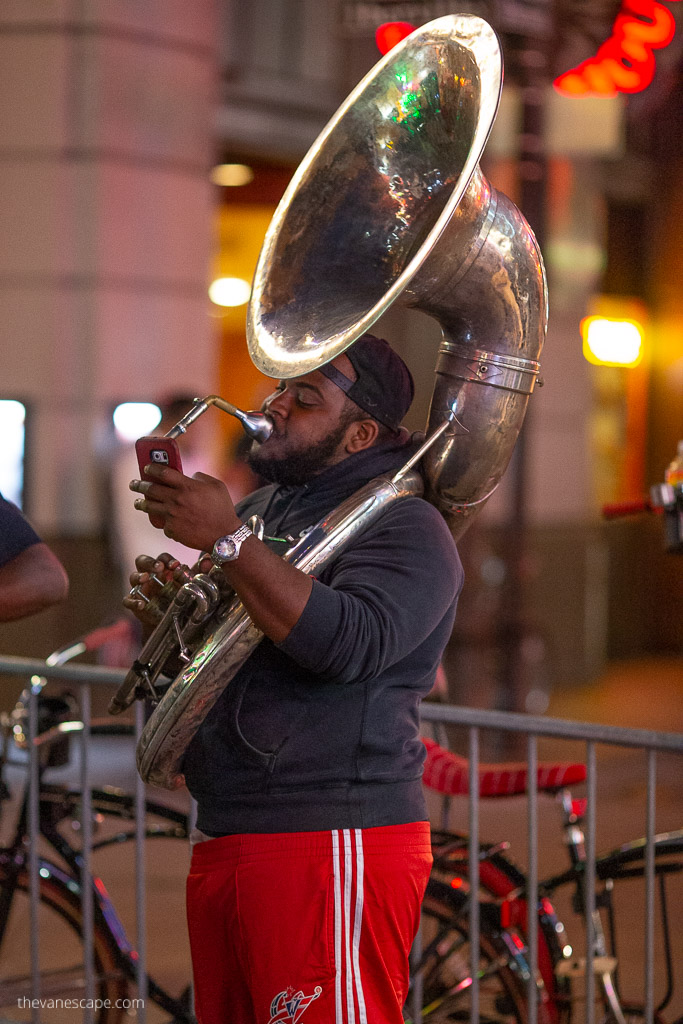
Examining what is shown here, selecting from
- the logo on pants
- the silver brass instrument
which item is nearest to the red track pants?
the logo on pants

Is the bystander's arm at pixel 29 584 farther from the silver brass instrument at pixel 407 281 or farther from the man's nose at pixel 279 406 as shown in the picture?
the man's nose at pixel 279 406

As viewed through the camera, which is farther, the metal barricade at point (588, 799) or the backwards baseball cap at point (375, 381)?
the metal barricade at point (588, 799)

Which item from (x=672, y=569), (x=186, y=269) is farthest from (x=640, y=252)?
(x=186, y=269)

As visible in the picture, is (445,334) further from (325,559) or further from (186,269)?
(186,269)

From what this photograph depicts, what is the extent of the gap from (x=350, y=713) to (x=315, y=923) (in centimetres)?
35

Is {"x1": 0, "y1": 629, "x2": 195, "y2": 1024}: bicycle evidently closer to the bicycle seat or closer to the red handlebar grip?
the bicycle seat

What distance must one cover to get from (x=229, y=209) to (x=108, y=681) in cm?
762

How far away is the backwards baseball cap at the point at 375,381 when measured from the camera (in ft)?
7.50

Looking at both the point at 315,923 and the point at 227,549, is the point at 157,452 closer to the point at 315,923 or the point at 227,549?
the point at 227,549

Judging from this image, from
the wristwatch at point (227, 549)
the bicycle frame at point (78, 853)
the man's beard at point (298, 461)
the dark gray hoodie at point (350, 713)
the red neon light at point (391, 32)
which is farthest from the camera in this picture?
the red neon light at point (391, 32)

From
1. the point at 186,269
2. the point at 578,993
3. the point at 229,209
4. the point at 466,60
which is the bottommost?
the point at 578,993

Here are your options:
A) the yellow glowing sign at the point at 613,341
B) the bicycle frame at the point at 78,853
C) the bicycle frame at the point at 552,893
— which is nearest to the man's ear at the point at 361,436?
the bicycle frame at the point at 552,893

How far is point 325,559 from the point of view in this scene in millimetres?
2146

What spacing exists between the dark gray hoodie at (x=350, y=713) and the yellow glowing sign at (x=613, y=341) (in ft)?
27.2
